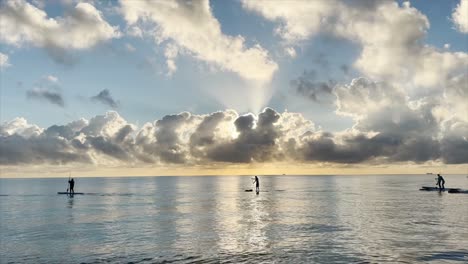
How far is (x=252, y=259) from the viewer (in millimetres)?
30812

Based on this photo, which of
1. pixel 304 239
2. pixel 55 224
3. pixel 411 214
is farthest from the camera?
pixel 411 214

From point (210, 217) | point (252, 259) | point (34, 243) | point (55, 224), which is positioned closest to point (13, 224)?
point (55, 224)

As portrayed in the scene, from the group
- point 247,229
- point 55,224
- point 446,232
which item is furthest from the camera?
point 55,224

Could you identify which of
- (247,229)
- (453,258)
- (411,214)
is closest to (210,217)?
(247,229)

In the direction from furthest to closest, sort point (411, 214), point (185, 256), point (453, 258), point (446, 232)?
point (411, 214), point (446, 232), point (185, 256), point (453, 258)

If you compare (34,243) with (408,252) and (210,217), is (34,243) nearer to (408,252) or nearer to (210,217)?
(210,217)

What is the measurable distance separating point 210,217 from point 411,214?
2835 cm

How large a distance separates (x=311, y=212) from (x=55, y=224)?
3618 cm

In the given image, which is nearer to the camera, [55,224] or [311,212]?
[55,224]

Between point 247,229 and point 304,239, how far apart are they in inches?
345

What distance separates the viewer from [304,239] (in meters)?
38.6

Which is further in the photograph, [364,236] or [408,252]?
[364,236]

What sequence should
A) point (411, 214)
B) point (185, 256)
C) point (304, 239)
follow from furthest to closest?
1. point (411, 214)
2. point (304, 239)
3. point (185, 256)

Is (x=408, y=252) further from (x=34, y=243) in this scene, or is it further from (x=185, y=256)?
(x=34, y=243)
